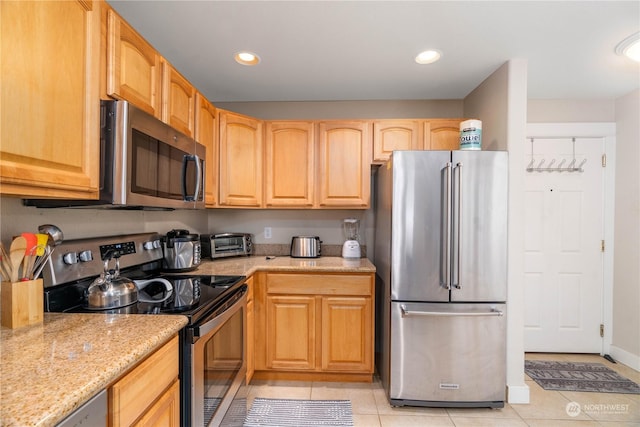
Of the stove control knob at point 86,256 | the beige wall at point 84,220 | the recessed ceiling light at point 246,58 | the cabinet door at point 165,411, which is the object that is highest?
the recessed ceiling light at point 246,58

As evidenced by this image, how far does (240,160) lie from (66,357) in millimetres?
1966

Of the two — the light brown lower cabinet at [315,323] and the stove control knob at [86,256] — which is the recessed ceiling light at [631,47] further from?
the stove control knob at [86,256]

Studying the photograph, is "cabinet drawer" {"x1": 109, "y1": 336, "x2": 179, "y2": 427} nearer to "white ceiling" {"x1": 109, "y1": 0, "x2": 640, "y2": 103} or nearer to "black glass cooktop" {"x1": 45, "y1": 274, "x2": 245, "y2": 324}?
"black glass cooktop" {"x1": 45, "y1": 274, "x2": 245, "y2": 324}

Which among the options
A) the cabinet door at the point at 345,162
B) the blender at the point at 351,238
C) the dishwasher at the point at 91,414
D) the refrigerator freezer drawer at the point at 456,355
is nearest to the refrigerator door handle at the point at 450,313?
the refrigerator freezer drawer at the point at 456,355

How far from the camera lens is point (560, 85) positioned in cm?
255

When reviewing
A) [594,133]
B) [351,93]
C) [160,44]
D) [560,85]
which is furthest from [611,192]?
[160,44]

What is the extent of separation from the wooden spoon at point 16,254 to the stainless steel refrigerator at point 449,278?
1825 mm

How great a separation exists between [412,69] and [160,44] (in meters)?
1.75

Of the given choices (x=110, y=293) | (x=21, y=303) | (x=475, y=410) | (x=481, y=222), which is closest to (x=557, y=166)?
(x=481, y=222)

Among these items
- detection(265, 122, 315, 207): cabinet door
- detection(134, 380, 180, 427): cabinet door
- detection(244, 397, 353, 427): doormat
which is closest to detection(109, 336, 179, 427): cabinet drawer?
detection(134, 380, 180, 427): cabinet door

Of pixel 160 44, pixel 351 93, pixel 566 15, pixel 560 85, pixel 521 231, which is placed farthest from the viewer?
pixel 351 93

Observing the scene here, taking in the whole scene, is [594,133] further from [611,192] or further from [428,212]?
[428,212]

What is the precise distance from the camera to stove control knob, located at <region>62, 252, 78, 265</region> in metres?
1.34

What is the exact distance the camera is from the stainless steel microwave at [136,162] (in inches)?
47.2
